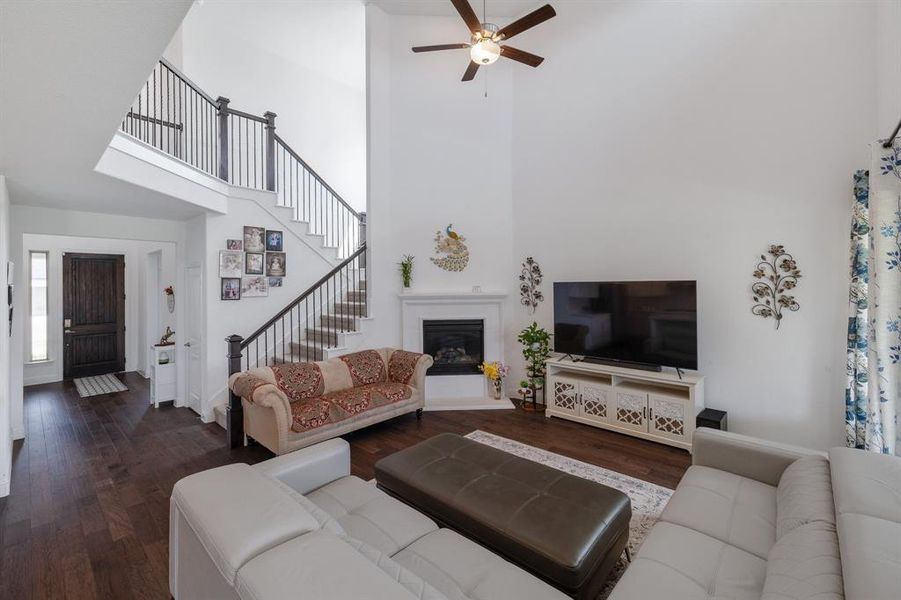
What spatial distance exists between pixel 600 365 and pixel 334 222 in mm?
5163

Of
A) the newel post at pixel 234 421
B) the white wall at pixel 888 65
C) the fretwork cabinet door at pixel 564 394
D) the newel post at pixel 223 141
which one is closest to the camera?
the white wall at pixel 888 65

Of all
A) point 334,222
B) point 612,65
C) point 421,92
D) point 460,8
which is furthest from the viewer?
point 334,222

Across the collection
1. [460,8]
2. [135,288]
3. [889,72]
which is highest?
Answer: [460,8]

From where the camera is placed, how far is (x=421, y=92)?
5.38 m

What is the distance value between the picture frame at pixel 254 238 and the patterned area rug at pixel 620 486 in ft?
11.7

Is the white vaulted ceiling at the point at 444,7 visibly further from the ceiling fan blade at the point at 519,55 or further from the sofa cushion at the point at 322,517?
the sofa cushion at the point at 322,517

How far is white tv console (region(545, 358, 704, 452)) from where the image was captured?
3.62m

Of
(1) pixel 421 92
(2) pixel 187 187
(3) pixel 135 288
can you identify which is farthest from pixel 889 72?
(3) pixel 135 288

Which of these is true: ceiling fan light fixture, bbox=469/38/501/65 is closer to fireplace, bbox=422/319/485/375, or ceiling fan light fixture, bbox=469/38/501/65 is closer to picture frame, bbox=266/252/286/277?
fireplace, bbox=422/319/485/375

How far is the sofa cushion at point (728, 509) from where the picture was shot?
5.44 feet

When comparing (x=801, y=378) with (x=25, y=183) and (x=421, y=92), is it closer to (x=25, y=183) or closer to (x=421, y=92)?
(x=421, y=92)

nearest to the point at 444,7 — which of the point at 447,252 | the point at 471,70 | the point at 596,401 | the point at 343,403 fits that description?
the point at 471,70

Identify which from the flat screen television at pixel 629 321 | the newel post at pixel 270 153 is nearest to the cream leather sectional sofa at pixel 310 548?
the flat screen television at pixel 629 321

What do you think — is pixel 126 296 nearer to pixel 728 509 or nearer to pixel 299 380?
pixel 299 380
